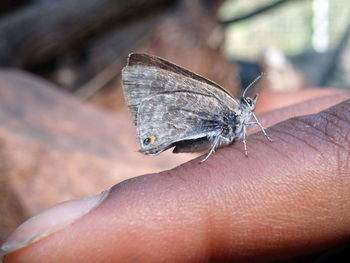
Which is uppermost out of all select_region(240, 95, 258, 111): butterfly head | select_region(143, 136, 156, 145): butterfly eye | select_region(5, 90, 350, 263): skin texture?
select_region(143, 136, 156, 145): butterfly eye

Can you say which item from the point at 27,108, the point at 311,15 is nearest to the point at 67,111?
the point at 27,108

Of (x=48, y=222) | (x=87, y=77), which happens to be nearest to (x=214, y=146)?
(x=48, y=222)

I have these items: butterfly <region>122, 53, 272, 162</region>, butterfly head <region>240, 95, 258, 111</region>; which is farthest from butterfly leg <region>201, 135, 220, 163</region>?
butterfly head <region>240, 95, 258, 111</region>

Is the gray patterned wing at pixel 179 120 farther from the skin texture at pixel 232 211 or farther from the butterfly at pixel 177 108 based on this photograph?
the skin texture at pixel 232 211

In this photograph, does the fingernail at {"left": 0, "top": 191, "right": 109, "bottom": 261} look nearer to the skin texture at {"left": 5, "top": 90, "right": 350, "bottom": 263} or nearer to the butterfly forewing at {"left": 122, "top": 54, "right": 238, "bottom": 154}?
the skin texture at {"left": 5, "top": 90, "right": 350, "bottom": 263}

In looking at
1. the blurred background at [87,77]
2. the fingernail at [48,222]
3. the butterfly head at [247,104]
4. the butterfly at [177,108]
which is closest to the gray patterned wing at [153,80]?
the butterfly at [177,108]

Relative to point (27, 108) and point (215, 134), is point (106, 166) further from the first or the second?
point (215, 134)
